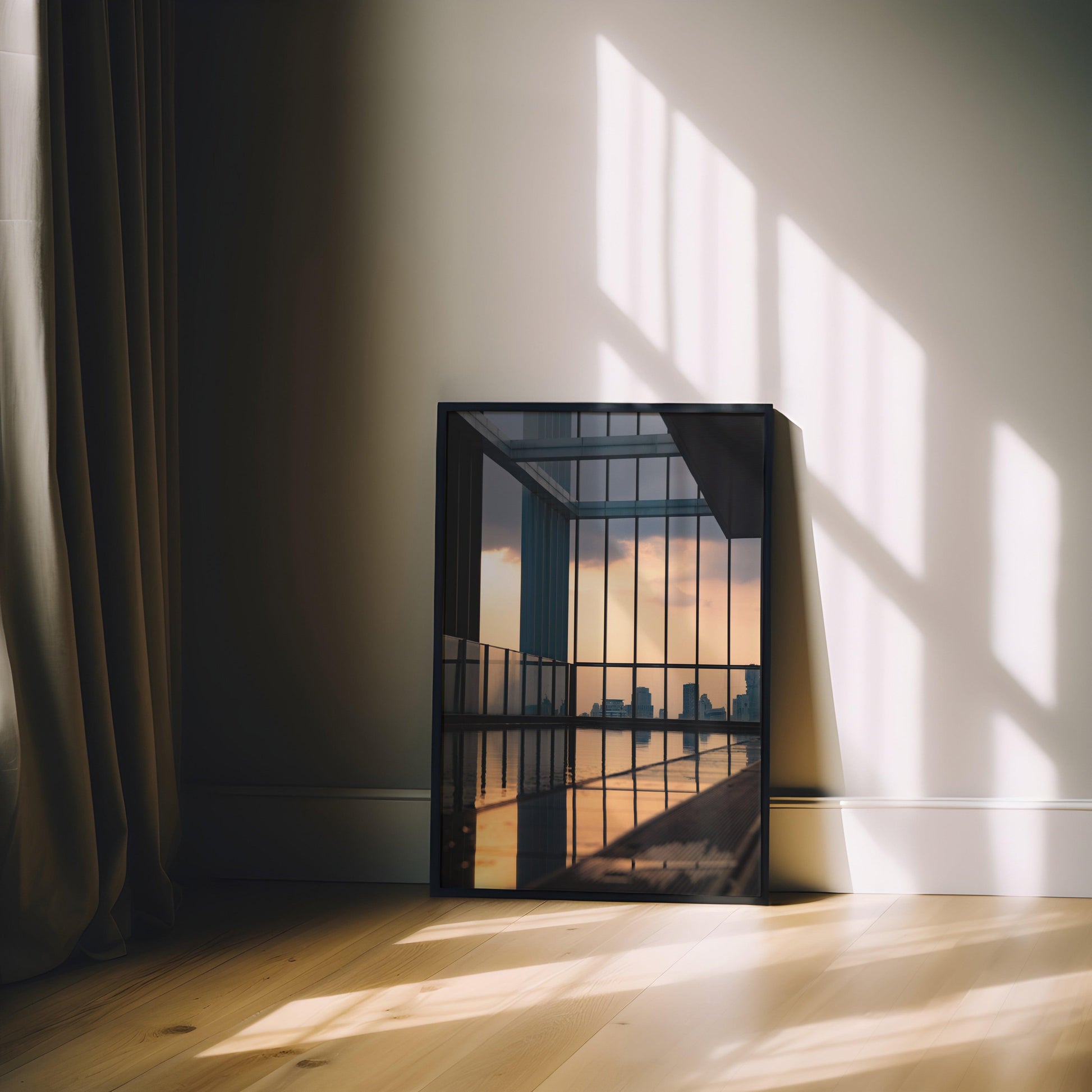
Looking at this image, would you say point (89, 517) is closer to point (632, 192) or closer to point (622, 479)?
point (622, 479)

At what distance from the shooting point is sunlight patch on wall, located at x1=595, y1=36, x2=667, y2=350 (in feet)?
7.93

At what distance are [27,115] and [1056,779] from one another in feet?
8.60

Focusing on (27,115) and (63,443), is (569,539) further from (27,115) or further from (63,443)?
(27,115)

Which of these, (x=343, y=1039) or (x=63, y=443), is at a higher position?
(x=63, y=443)

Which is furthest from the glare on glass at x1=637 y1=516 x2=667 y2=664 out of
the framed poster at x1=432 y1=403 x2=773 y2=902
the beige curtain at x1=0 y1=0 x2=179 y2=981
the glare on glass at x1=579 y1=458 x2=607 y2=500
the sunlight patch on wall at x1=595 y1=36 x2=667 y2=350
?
the beige curtain at x1=0 y1=0 x2=179 y2=981

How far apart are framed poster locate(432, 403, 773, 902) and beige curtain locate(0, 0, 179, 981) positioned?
71 cm

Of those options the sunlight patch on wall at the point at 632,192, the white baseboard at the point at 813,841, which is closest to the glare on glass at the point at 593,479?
the sunlight patch on wall at the point at 632,192

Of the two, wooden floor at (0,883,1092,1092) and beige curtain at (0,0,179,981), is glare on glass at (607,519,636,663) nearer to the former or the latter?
wooden floor at (0,883,1092,1092)

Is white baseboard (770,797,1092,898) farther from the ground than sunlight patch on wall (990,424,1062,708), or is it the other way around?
sunlight patch on wall (990,424,1062,708)

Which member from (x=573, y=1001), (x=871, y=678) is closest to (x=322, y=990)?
(x=573, y=1001)

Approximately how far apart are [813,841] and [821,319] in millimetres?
1295

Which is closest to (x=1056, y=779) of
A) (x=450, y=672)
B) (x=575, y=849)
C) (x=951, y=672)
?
(x=951, y=672)

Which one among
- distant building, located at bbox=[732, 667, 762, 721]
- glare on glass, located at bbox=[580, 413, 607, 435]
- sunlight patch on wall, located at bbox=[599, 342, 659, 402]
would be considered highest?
sunlight patch on wall, located at bbox=[599, 342, 659, 402]

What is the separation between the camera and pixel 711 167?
2.41 metres
